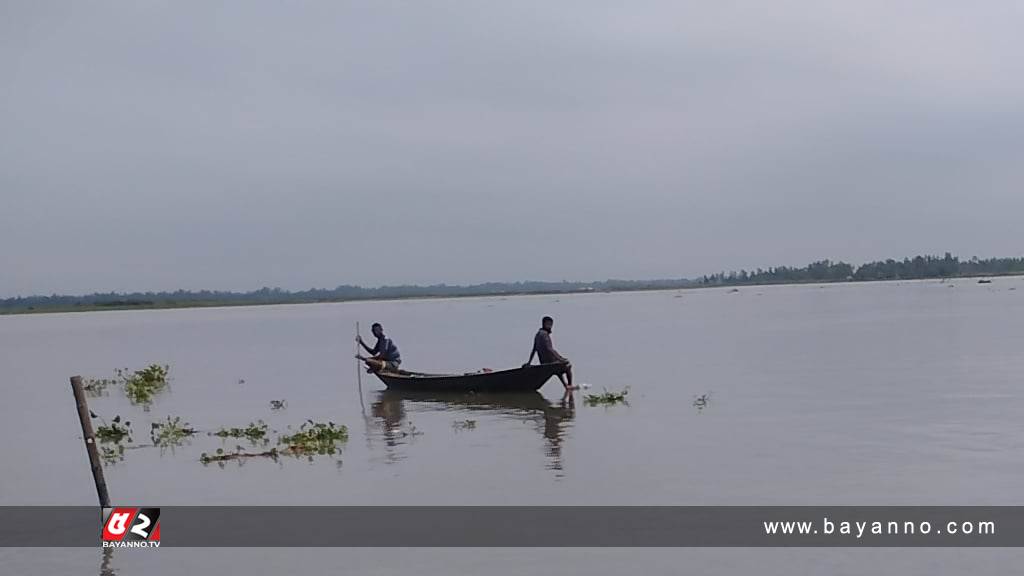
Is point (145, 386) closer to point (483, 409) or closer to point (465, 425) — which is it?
point (483, 409)

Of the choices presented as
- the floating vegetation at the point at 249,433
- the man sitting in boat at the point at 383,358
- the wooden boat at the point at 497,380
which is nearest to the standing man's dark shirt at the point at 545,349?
the wooden boat at the point at 497,380

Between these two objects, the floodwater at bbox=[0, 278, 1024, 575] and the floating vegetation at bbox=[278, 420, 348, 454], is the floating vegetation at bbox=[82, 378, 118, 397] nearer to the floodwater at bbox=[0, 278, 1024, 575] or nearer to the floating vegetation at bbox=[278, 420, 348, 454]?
the floodwater at bbox=[0, 278, 1024, 575]

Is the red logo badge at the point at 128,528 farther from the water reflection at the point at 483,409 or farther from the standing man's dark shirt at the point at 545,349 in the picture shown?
the standing man's dark shirt at the point at 545,349

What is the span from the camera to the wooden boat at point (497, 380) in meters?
24.4

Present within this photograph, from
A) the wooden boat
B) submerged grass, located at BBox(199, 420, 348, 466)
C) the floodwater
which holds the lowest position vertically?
the floodwater

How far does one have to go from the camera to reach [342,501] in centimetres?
1360

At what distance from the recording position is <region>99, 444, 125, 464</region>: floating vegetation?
58.5 ft

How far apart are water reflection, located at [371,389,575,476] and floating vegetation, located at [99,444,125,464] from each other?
15.1ft

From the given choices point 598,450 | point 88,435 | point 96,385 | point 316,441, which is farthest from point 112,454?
point 96,385

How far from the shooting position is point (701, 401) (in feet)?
75.3

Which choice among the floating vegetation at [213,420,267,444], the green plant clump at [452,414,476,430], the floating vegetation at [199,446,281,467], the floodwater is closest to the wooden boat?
the floodwater

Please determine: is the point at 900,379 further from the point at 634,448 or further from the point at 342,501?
the point at 342,501

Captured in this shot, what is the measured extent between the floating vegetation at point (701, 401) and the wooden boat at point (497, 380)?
125 inches
